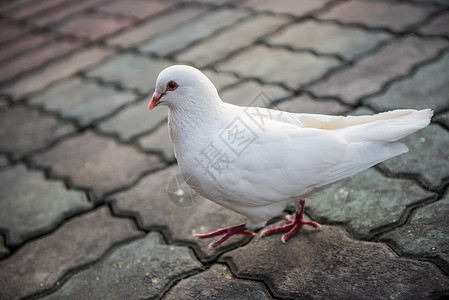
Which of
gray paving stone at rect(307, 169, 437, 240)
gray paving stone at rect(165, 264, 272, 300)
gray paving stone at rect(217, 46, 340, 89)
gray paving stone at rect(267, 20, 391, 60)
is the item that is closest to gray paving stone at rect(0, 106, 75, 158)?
gray paving stone at rect(217, 46, 340, 89)

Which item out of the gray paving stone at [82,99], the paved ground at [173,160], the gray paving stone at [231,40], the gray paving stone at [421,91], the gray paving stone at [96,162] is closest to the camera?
the paved ground at [173,160]

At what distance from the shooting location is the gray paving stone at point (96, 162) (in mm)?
2889

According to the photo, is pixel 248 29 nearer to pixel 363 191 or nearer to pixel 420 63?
pixel 420 63

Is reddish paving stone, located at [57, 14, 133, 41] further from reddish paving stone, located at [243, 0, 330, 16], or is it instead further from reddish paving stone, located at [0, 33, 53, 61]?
reddish paving stone, located at [243, 0, 330, 16]

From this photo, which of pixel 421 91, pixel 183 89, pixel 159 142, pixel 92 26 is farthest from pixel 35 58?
pixel 421 91

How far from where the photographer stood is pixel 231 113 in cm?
209

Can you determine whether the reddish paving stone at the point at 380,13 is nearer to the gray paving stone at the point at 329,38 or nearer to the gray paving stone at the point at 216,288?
the gray paving stone at the point at 329,38

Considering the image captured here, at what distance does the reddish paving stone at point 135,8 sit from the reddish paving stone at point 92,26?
16 cm

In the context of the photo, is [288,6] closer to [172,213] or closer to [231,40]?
[231,40]

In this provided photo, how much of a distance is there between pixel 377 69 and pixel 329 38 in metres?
0.66

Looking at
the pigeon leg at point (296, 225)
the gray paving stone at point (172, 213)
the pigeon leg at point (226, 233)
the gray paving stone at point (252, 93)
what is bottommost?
the gray paving stone at point (172, 213)

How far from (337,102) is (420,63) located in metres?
0.72

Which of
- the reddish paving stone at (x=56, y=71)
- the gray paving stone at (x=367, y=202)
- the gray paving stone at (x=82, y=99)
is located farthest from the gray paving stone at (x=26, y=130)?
the gray paving stone at (x=367, y=202)

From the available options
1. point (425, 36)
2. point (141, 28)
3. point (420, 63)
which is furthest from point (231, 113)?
point (141, 28)
